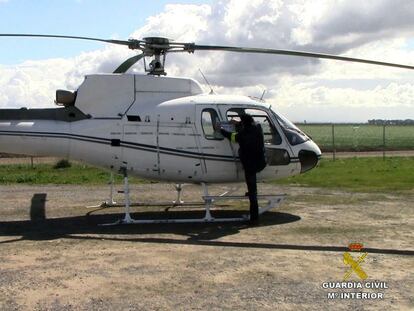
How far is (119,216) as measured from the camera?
458 inches

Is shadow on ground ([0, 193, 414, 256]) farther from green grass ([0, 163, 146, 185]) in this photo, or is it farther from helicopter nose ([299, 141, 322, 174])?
green grass ([0, 163, 146, 185])

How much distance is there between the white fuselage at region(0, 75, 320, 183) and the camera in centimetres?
1086

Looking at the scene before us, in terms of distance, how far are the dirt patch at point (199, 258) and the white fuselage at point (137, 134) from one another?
133 centimetres

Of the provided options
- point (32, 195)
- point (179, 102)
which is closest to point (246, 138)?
point (179, 102)

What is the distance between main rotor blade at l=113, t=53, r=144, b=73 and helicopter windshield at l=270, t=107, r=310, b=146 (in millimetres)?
3150

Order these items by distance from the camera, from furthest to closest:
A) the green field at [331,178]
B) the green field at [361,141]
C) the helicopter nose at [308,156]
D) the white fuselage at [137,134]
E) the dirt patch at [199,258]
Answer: the green field at [361,141] → the green field at [331,178] → the helicopter nose at [308,156] → the white fuselage at [137,134] → the dirt patch at [199,258]

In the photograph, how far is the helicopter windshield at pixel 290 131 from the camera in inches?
448

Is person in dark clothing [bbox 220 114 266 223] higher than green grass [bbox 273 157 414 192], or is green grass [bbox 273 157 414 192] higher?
person in dark clothing [bbox 220 114 266 223]

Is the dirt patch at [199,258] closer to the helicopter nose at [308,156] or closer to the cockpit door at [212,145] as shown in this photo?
the helicopter nose at [308,156]

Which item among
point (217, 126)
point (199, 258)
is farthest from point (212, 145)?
point (199, 258)

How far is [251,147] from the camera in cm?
1023

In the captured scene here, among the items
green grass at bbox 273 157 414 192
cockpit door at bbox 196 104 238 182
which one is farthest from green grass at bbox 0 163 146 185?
cockpit door at bbox 196 104 238 182

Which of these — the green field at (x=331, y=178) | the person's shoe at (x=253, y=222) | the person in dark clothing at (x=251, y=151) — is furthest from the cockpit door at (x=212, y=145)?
the green field at (x=331, y=178)

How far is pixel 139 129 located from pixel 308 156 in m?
3.81
